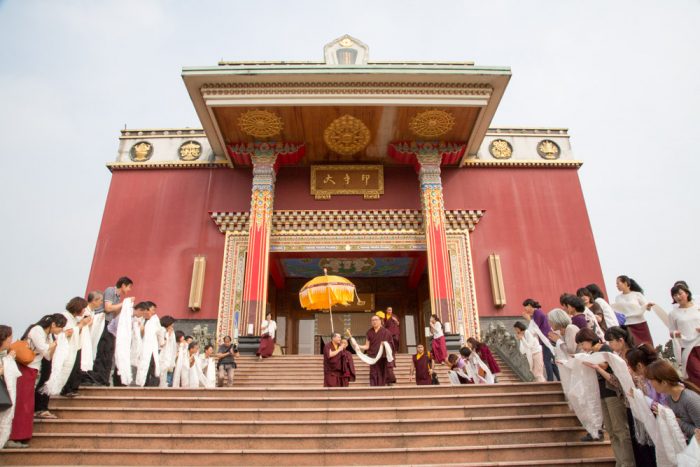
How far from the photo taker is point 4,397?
4043mm

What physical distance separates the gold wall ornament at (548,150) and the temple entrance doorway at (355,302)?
17.5 ft

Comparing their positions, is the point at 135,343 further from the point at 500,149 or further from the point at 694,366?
the point at 500,149

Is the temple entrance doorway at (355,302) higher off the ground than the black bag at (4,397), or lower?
higher

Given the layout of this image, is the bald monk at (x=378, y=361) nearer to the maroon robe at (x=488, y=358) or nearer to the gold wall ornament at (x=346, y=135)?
the maroon robe at (x=488, y=358)

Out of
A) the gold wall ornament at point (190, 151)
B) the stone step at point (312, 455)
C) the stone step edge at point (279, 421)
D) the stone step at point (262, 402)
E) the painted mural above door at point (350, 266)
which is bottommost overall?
the stone step at point (312, 455)

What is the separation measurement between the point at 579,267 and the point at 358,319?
7188mm

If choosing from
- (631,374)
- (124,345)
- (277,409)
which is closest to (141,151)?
(124,345)

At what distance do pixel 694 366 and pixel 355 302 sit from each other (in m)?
12.1

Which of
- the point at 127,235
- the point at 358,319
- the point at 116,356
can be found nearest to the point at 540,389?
the point at 116,356

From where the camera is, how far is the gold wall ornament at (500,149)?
580 inches

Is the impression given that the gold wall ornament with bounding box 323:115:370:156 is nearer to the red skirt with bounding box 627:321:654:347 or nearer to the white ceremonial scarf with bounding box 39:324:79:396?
the red skirt with bounding box 627:321:654:347

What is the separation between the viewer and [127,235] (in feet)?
44.2

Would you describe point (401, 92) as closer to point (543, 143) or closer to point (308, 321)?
point (543, 143)

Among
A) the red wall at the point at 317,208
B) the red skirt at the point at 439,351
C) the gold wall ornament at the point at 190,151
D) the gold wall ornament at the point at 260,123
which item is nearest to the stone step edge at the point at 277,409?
the red skirt at the point at 439,351
